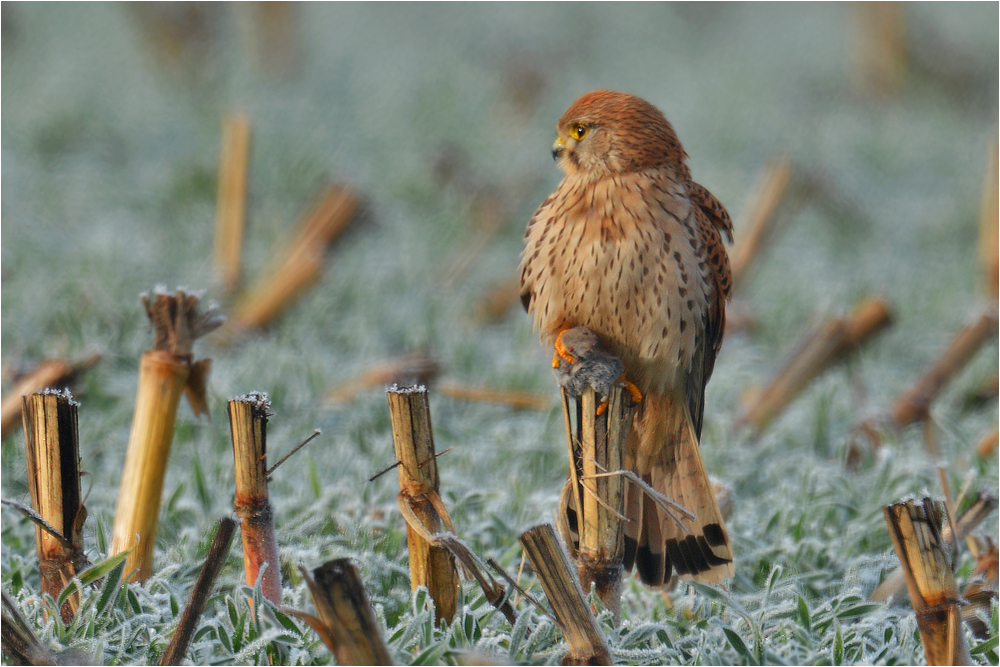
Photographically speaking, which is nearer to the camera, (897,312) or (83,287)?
(83,287)

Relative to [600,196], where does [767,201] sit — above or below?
above

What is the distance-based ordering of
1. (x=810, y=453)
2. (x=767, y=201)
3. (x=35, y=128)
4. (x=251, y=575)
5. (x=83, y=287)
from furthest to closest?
(x=35, y=128)
(x=767, y=201)
(x=83, y=287)
(x=810, y=453)
(x=251, y=575)

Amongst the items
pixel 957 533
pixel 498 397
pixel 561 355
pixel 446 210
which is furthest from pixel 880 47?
pixel 561 355

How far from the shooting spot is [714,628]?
7.54 feet

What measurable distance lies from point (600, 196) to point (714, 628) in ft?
3.79

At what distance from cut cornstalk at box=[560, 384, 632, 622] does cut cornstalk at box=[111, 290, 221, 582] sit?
99 centimetres

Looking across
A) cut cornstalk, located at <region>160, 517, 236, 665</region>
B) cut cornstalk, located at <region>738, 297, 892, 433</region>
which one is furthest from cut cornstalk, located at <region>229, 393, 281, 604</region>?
cut cornstalk, located at <region>738, 297, 892, 433</region>

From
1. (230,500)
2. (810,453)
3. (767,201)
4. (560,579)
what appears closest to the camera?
(560,579)

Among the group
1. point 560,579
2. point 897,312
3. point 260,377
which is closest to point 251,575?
point 560,579

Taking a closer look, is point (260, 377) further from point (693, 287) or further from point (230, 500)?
point (693, 287)

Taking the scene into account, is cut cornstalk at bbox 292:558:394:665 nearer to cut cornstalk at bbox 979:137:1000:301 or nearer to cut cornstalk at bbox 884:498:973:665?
cut cornstalk at bbox 884:498:973:665

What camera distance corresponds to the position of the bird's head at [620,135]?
7.59 ft

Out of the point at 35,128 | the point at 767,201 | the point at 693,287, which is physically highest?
the point at 35,128

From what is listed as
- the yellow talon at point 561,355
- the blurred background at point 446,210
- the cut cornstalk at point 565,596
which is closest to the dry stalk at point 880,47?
the blurred background at point 446,210
